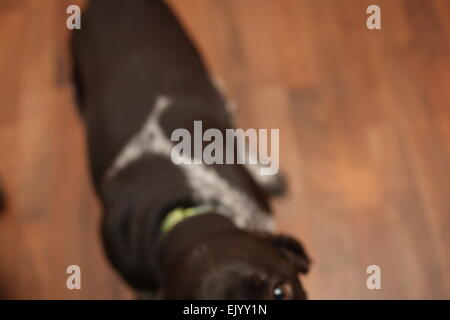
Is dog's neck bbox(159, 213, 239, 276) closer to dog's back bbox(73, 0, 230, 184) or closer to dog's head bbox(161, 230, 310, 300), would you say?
dog's head bbox(161, 230, 310, 300)

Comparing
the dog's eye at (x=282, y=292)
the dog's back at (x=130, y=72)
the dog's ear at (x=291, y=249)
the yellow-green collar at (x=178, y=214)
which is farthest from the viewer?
the dog's back at (x=130, y=72)

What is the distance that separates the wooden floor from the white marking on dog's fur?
0.37 meters

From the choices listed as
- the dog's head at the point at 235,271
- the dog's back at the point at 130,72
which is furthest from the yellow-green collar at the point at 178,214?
the dog's back at the point at 130,72

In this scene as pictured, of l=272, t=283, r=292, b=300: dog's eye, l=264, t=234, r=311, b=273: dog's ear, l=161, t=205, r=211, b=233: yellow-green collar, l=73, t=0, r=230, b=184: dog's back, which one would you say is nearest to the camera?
l=272, t=283, r=292, b=300: dog's eye

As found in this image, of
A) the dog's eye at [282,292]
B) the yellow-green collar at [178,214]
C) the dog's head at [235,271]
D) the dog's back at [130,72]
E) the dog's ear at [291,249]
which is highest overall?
the dog's back at [130,72]

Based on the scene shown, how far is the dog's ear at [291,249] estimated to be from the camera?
1518mm

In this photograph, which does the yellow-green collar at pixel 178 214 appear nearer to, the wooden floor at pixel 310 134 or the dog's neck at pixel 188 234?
the dog's neck at pixel 188 234

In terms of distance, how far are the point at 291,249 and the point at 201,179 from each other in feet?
1.30

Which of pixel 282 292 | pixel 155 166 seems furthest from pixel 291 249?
pixel 155 166

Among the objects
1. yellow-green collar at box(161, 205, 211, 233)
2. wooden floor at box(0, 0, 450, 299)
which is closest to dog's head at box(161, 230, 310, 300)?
yellow-green collar at box(161, 205, 211, 233)

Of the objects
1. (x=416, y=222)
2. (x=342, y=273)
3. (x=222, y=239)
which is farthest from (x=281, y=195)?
(x=222, y=239)

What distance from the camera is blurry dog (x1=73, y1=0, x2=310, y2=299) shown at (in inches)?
60.7

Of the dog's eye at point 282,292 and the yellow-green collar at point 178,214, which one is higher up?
the yellow-green collar at point 178,214

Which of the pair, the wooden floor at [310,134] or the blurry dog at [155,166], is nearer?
the blurry dog at [155,166]
